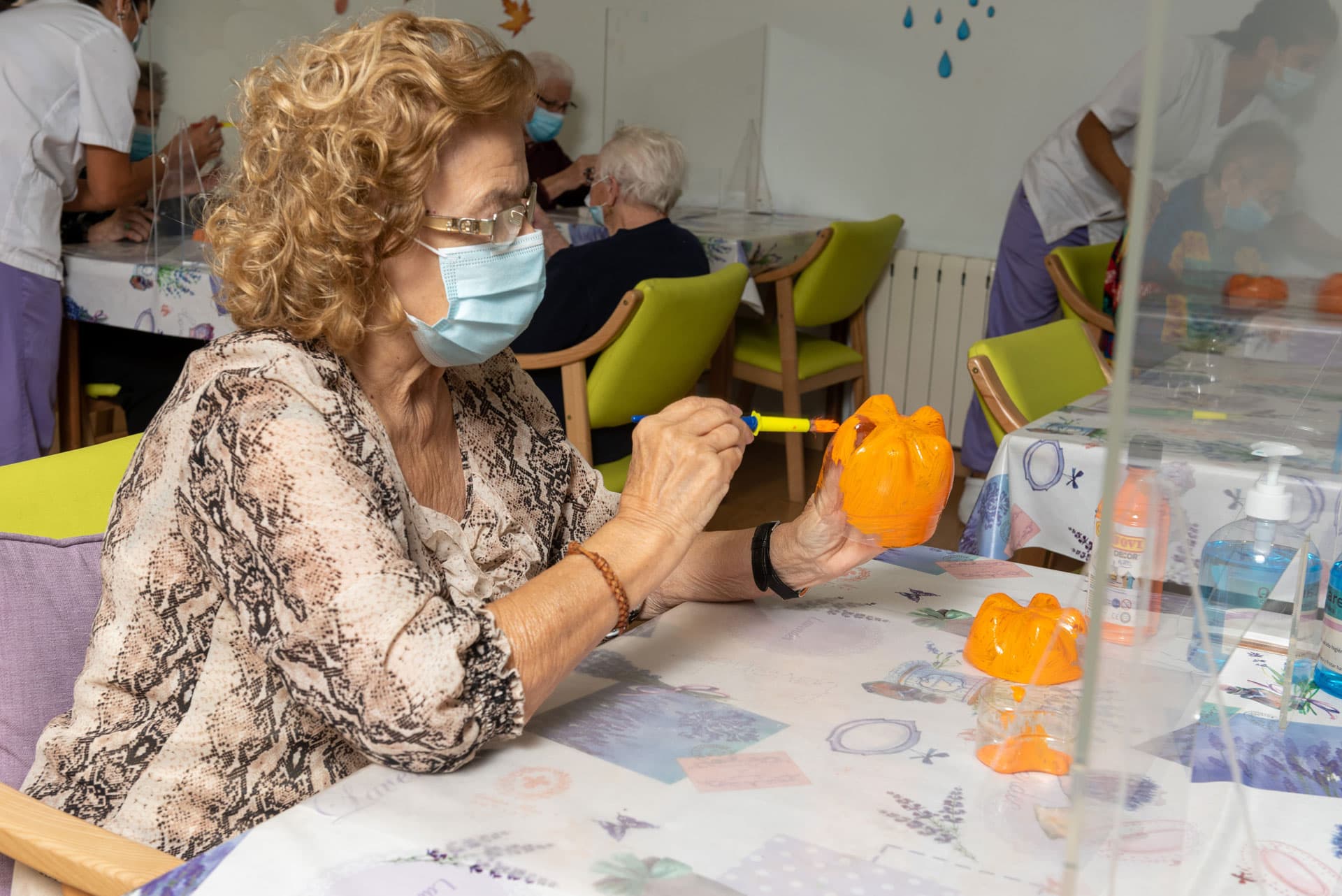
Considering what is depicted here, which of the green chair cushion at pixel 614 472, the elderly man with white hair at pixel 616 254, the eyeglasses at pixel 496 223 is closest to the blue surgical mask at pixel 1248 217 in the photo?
the eyeglasses at pixel 496 223

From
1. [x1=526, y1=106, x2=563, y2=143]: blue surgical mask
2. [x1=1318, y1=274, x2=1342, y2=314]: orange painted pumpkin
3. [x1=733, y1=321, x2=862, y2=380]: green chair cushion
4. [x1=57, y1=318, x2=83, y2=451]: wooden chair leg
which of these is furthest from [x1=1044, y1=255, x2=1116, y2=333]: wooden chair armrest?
[x1=57, y1=318, x2=83, y2=451]: wooden chair leg


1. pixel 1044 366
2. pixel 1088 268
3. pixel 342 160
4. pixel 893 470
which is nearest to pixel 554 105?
pixel 1088 268

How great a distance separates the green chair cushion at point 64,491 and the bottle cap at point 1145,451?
3.32ft

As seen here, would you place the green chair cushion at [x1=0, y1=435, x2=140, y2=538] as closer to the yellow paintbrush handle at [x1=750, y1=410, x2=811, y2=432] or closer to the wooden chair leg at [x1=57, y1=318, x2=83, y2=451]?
the yellow paintbrush handle at [x1=750, y1=410, x2=811, y2=432]

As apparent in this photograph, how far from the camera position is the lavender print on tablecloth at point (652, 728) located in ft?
2.79

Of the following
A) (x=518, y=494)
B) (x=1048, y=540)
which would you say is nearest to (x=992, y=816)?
(x=518, y=494)

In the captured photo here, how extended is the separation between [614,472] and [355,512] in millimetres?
1729

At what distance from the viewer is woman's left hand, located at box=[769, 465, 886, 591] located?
115cm

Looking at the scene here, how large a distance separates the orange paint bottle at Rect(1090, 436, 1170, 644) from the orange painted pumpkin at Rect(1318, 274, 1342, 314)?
1017mm

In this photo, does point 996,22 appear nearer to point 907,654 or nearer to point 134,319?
point 134,319

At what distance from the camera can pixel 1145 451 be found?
0.58m

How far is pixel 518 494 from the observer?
4.04ft

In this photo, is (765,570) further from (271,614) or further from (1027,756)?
(271,614)

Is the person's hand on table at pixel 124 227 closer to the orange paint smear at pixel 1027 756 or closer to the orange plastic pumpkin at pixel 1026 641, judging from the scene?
the orange plastic pumpkin at pixel 1026 641
